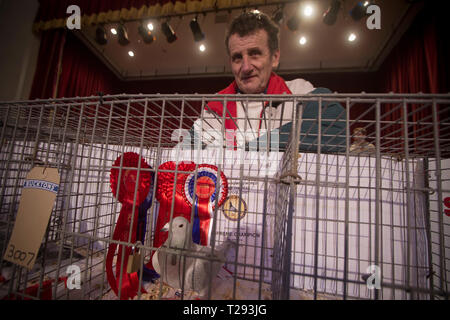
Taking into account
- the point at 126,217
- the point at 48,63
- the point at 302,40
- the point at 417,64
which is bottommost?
the point at 126,217

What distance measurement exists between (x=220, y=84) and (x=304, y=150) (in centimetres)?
296

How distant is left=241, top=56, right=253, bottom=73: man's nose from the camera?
1.20 metres

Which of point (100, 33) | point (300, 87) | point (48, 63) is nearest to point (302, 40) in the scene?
point (300, 87)

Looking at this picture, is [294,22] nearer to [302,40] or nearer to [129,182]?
[302,40]

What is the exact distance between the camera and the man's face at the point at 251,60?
46.7 inches

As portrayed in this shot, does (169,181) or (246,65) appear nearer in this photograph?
(169,181)

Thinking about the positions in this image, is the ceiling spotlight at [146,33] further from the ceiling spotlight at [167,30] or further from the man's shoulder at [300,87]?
the man's shoulder at [300,87]

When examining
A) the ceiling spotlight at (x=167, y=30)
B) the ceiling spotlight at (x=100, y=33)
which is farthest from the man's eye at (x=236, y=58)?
the ceiling spotlight at (x=100, y=33)

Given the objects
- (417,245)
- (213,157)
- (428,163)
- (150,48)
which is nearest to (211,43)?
(150,48)

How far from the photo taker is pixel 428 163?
2.26 feet

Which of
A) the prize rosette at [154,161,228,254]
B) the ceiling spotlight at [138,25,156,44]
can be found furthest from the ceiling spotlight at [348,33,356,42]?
the prize rosette at [154,161,228,254]

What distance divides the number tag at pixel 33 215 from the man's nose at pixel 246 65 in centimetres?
110

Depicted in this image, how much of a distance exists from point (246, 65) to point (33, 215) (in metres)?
1.21

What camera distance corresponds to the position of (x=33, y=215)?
446mm
